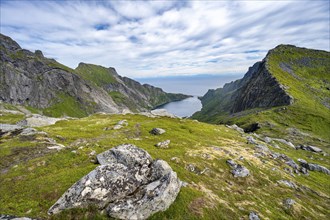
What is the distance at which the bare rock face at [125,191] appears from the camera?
71.7 feet

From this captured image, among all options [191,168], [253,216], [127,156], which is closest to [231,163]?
[191,168]

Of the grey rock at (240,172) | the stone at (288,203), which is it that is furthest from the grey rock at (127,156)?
the stone at (288,203)

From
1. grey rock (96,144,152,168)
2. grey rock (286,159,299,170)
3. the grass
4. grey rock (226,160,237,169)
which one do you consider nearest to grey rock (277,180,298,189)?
the grass

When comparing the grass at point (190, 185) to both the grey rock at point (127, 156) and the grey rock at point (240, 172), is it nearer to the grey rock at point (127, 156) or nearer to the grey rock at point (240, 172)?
the grey rock at point (240, 172)

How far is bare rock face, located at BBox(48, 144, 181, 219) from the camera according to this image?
Answer: 21859 mm

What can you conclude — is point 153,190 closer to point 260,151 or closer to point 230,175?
point 230,175

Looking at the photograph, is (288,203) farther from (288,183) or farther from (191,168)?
(191,168)

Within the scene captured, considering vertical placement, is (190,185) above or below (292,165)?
above

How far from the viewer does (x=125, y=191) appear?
2427cm

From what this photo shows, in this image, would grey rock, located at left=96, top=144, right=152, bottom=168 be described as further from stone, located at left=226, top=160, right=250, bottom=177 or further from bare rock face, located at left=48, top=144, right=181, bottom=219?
stone, located at left=226, top=160, right=250, bottom=177

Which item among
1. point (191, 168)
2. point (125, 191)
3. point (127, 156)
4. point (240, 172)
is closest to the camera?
point (125, 191)

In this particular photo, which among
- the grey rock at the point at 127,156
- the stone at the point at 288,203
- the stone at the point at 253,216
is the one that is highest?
the grey rock at the point at 127,156

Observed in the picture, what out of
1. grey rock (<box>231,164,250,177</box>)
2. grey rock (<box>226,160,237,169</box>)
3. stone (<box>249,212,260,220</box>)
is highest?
grey rock (<box>226,160,237,169</box>)

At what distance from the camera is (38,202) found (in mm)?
22812
